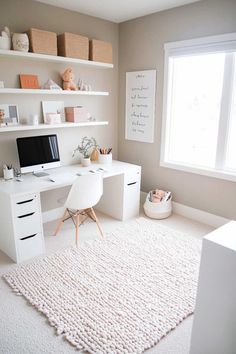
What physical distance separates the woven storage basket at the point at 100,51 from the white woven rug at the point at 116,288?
2.10 metres

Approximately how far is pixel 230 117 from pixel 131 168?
1.22 m

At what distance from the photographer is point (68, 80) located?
3.13 meters

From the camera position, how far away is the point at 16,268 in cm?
243

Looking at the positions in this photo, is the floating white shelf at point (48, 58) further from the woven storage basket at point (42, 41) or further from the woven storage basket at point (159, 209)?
the woven storage basket at point (159, 209)

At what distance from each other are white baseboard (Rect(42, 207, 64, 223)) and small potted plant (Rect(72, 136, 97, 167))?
66 cm

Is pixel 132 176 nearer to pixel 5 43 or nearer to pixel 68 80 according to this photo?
pixel 68 80

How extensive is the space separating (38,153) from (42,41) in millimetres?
1121

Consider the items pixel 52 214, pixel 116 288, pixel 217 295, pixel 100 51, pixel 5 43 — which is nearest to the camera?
pixel 217 295

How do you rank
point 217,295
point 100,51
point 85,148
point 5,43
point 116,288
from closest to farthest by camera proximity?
point 217,295
point 116,288
point 5,43
point 100,51
point 85,148

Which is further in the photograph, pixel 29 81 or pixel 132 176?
pixel 132 176

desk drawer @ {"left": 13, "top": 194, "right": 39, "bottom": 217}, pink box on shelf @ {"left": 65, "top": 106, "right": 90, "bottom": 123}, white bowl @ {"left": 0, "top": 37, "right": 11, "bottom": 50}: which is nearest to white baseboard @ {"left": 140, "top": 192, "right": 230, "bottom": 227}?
pink box on shelf @ {"left": 65, "top": 106, "right": 90, "bottom": 123}

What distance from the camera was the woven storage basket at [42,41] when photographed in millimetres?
2711

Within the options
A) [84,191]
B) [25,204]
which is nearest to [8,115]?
[25,204]

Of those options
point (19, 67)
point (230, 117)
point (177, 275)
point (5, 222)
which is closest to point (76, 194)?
point (5, 222)
